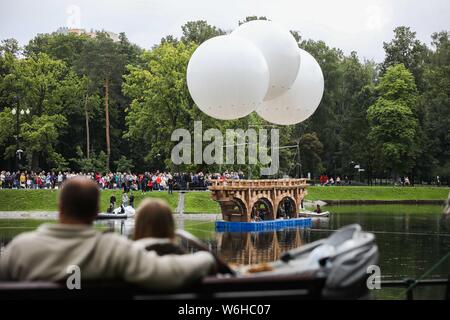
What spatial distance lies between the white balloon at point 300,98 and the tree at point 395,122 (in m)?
52.2

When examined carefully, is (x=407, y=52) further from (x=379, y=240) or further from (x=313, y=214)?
(x=379, y=240)

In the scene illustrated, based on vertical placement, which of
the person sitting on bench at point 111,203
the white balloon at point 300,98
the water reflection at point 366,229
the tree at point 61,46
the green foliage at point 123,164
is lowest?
the water reflection at point 366,229

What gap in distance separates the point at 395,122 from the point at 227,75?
61.3 metres

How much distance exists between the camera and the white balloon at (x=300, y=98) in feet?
99.0

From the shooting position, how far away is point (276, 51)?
27875 millimetres

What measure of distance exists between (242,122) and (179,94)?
19.5ft

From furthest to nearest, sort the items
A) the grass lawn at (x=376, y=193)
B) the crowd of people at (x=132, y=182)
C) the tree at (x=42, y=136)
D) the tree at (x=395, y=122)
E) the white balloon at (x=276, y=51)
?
1. the tree at (x=395, y=122)
2. the grass lawn at (x=376, y=193)
3. the tree at (x=42, y=136)
4. the crowd of people at (x=132, y=182)
5. the white balloon at (x=276, y=51)

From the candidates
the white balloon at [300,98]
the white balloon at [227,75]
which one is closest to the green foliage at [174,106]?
the white balloon at [300,98]

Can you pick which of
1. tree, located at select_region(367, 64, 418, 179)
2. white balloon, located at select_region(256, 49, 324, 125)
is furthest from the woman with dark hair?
tree, located at select_region(367, 64, 418, 179)

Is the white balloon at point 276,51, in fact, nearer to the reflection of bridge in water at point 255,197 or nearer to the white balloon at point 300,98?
the white balloon at point 300,98

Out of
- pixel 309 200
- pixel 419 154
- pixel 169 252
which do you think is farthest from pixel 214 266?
pixel 419 154

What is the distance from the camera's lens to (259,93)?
26484 millimetres

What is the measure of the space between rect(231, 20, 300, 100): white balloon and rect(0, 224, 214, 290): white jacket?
22.6 meters

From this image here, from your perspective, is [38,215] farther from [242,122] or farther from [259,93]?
[259,93]
